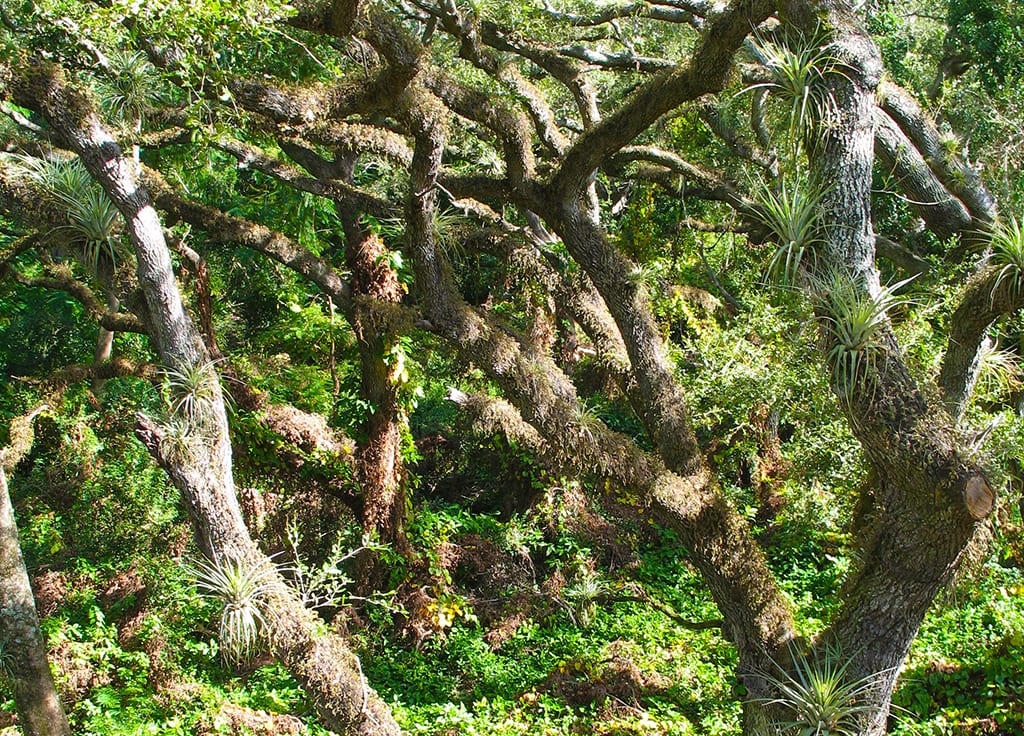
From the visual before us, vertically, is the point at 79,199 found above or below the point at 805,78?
above

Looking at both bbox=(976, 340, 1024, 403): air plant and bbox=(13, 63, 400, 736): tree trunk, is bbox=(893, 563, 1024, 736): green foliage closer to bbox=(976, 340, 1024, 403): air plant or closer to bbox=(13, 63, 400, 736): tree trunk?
bbox=(976, 340, 1024, 403): air plant

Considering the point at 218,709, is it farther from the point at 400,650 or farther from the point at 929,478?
the point at 929,478

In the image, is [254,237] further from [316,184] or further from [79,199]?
[79,199]

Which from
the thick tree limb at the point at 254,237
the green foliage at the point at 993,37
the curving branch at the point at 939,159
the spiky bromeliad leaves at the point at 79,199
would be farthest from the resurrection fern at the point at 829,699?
the green foliage at the point at 993,37

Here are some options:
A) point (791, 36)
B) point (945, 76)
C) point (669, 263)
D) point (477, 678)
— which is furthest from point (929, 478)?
point (945, 76)

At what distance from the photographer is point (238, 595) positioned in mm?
4102

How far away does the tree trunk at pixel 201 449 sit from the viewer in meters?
4.28

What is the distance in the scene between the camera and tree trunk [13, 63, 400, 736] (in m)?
4.28

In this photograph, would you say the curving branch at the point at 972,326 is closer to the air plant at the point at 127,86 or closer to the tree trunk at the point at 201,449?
the tree trunk at the point at 201,449

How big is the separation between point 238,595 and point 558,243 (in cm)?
411

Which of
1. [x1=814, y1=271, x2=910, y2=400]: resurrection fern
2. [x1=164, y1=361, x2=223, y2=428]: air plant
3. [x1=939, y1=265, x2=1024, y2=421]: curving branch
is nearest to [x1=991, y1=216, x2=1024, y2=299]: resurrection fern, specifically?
[x1=939, y1=265, x2=1024, y2=421]: curving branch

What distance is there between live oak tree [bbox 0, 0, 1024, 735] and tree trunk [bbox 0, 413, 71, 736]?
151cm

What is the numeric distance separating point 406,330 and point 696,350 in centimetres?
261

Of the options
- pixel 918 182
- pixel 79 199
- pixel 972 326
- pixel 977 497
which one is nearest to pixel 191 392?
pixel 79 199
